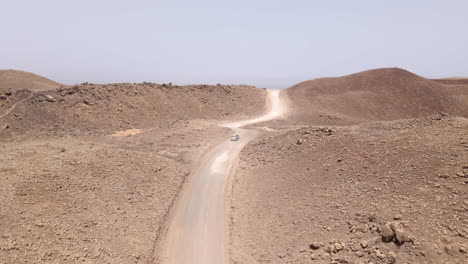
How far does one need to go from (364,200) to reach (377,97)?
3812cm

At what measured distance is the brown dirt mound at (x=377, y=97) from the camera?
135 ft

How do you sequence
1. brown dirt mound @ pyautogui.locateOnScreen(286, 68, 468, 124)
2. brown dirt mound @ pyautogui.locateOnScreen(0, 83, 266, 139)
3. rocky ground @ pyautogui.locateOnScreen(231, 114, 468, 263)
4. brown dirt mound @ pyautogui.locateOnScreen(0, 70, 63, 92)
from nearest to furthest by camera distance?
rocky ground @ pyautogui.locateOnScreen(231, 114, 468, 263) → brown dirt mound @ pyautogui.locateOnScreen(0, 83, 266, 139) → brown dirt mound @ pyautogui.locateOnScreen(286, 68, 468, 124) → brown dirt mound @ pyautogui.locateOnScreen(0, 70, 63, 92)

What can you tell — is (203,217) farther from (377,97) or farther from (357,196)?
(377,97)

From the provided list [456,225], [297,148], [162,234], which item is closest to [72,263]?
[162,234]

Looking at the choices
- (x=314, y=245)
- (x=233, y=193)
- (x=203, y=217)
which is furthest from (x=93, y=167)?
(x=314, y=245)

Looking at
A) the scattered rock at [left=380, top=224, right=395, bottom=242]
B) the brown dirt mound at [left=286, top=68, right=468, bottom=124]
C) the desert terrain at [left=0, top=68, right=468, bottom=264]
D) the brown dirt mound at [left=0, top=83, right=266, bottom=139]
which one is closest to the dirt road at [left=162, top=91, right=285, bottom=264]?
the desert terrain at [left=0, top=68, right=468, bottom=264]

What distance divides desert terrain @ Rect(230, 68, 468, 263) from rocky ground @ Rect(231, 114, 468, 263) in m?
0.04

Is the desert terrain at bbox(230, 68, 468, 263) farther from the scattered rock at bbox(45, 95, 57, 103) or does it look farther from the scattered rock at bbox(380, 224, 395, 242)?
the scattered rock at bbox(45, 95, 57, 103)

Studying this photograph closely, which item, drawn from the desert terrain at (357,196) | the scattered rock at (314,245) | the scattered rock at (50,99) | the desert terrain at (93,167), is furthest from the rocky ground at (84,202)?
the scattered rock at (50,99)

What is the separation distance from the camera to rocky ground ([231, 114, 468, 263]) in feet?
32.0

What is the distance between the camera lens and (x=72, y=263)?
420 inches

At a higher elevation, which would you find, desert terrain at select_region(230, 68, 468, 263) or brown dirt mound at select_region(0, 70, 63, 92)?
brown dirt mound at select_region(0, 70, 63, 92)

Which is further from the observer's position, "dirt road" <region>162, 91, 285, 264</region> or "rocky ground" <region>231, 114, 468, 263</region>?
"dirt road" <region>162, 91, 285, 264</region>

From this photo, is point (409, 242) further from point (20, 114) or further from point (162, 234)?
point (20, 114)
